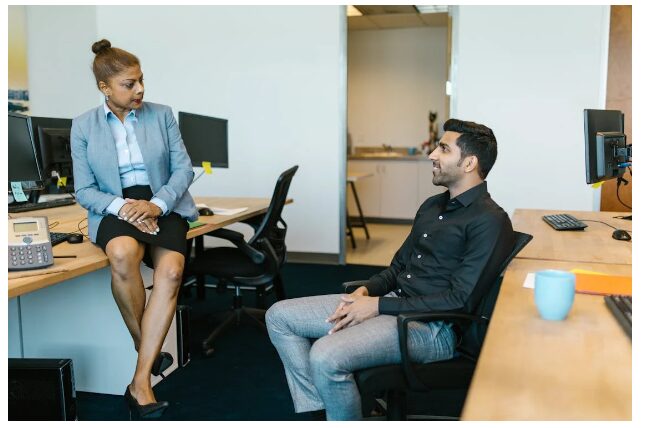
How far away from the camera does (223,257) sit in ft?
11.3

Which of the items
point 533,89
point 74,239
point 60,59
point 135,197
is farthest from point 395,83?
point 74,239

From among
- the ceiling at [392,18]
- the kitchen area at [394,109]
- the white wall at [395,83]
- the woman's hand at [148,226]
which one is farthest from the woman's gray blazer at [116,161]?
the white wall at [395,83]

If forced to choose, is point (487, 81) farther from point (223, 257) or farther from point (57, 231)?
point (57, 231)

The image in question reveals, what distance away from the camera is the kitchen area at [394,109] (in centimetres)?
764

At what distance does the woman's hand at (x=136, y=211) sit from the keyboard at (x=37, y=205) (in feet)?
3.41

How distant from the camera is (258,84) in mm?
5590

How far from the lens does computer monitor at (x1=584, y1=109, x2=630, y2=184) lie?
9.40ft

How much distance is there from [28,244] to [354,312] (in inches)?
40.4

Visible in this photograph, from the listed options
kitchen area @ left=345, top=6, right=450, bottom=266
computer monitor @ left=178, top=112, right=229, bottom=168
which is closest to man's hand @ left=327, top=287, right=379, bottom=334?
computer monitor @ left=178, top=112, right=229, bottom=168

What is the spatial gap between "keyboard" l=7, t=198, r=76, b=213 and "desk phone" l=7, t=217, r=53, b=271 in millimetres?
1363

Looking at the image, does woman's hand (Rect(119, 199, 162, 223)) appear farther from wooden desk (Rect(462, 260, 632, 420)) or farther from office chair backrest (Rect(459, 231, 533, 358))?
wooden desk (Rect(462, 260, 632, 420))

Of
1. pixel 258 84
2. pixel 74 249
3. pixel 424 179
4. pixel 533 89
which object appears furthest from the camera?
pixel 424 179

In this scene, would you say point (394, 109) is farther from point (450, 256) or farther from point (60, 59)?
point (450, 256)
